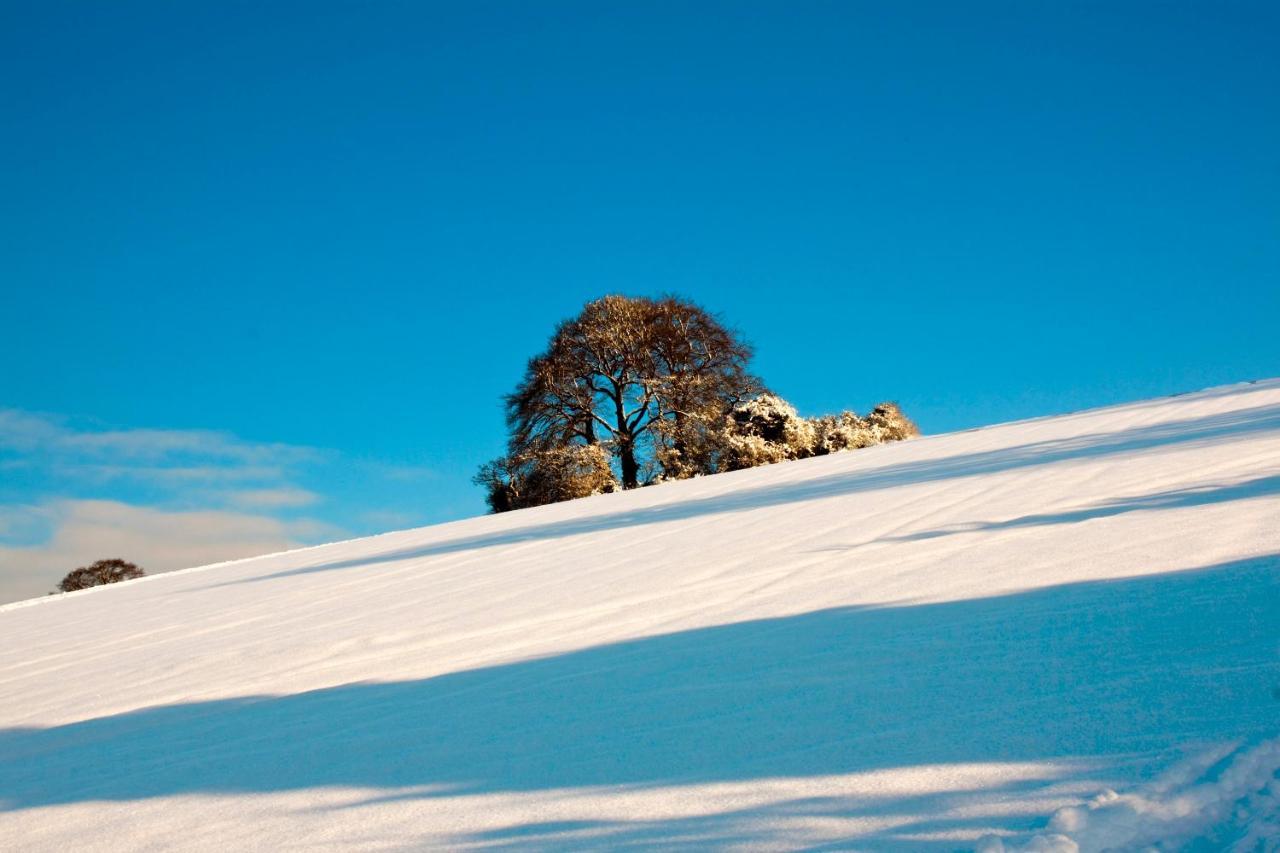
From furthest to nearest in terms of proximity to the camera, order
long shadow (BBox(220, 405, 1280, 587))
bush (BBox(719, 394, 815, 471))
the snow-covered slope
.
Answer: bush (BBox(719, 394, 815, 471)), long shadow (BBox(220, 405, 1280, 587)), the snow-covered slope

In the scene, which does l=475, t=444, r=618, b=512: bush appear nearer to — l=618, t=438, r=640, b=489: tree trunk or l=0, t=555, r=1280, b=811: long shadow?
l=618, t=438, r=640, b=489: tree trunk

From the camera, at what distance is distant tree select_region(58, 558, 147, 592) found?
20656mm

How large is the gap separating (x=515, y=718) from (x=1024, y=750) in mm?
1250

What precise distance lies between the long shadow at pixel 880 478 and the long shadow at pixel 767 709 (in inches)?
159

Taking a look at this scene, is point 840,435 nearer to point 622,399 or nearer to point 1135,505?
point 622,399

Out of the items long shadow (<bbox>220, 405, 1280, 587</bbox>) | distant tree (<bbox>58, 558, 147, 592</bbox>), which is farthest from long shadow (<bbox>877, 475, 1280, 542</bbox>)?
distant tree (<bbox>58, 558, 147, 592</bbox>)

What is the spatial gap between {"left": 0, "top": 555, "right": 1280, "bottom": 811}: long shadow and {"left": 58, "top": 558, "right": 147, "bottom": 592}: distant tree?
21070mm

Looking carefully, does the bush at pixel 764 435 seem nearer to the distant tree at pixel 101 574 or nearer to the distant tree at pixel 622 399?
the distant tree at pixel 622 399

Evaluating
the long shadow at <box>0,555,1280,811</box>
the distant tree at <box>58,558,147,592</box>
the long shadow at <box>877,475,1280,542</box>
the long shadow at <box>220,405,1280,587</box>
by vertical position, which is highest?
the distant tree at <box>58,558,147,592</box>

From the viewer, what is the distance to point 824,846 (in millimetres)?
1346

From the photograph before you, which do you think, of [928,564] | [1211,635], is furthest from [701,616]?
[1211,635]

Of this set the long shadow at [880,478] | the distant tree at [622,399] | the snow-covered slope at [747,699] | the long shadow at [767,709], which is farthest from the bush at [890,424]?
the long shadow at [767,709]

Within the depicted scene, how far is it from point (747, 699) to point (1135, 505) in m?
2.79

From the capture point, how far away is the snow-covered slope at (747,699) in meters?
1.46
